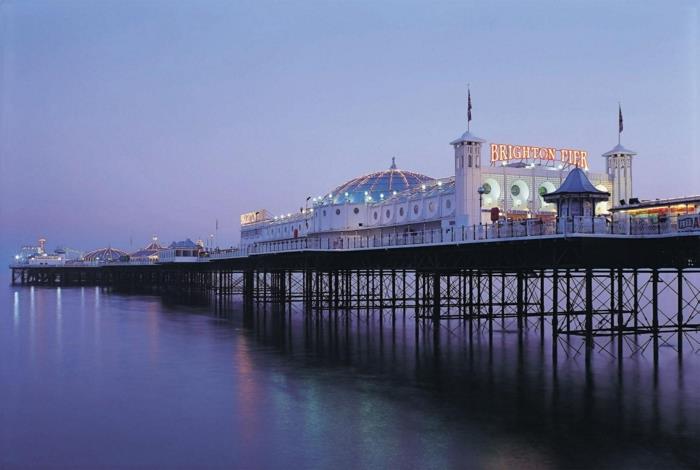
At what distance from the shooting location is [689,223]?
3266 centimetres

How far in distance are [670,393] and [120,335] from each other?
126 feet

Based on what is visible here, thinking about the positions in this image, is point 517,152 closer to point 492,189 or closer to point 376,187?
point 492,189

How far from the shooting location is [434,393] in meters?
29.7

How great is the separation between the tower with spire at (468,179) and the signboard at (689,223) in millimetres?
20414

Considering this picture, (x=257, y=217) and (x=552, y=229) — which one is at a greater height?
(x=257, y=217)

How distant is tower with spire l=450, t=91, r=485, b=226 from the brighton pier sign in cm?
249

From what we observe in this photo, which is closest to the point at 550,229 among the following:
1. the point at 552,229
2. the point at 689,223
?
the point at 552,229

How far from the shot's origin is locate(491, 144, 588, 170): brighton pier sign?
2190 inches

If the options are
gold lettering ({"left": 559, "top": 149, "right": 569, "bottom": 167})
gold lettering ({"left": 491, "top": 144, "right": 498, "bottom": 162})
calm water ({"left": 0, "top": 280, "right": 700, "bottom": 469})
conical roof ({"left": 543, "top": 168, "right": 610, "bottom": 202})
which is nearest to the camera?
calm water ({"left": 0, "top": 280, "right": 700, "bottom": 469})

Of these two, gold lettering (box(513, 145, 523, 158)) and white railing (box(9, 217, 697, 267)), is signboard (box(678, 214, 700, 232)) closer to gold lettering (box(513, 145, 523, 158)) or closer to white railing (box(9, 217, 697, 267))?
white railing (box(9, 217, 697, 267))

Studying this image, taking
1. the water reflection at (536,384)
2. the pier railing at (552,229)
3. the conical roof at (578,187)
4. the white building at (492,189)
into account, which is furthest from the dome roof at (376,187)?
the conical roof at (578,187)

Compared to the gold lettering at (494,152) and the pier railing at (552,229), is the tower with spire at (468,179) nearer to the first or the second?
the gold lettering at (494,152)

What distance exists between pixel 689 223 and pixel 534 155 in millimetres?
25077

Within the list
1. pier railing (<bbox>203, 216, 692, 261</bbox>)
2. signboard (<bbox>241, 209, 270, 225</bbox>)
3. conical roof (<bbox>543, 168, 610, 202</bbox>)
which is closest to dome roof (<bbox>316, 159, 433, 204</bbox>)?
pier railing (<bbox>203, 216, 692, 261</bbox>)
